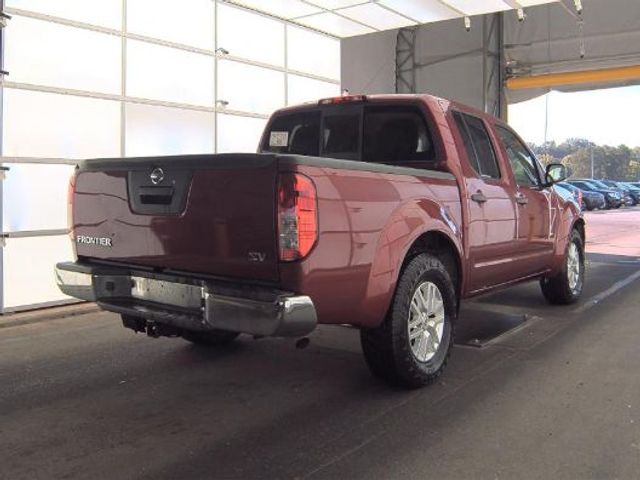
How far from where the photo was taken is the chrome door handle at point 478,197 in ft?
17.1

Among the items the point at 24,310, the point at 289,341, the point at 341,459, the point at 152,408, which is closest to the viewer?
the point at 341,459

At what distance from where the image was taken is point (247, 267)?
371cm

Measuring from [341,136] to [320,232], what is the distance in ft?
6.99

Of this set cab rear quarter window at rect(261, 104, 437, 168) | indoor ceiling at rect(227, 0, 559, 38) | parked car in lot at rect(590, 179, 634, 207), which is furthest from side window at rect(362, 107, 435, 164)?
parked car in lot at rect(590, 179, 634, 207)

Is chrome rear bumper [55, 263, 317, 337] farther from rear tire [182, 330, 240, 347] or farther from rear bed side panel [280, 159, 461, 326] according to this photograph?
rear tire [182, 330, 240, 347]

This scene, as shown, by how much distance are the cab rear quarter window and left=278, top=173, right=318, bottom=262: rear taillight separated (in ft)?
5.97

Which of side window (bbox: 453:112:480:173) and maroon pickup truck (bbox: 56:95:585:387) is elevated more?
side window (bbox: 453:112:480:173)

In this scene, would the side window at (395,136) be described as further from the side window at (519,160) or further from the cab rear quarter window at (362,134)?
the side window at (519,160)

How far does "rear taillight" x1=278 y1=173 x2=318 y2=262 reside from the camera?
3.52 meters

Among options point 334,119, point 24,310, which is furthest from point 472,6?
point 24,310

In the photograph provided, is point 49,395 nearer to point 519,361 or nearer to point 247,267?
point 247,267

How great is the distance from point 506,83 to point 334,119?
19768 mm

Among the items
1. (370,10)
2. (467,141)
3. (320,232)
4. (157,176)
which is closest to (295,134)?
(467,141)

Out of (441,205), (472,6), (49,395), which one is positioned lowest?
(49,395)
